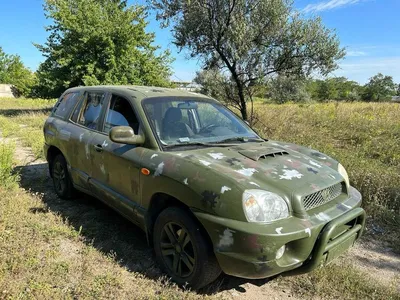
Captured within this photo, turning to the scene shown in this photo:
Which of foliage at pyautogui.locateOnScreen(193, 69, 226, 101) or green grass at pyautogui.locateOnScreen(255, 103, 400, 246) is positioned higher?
foliage at pyautogui.locateOnScreen(193, 69, 226, 101)

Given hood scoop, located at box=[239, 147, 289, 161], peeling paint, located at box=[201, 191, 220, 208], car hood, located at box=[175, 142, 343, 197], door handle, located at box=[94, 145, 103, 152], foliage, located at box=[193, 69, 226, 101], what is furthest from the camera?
foliage, located at box=[193, 69, 226, 101]

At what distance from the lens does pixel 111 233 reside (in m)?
3.79

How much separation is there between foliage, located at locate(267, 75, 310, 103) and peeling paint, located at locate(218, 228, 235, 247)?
10.4 meters

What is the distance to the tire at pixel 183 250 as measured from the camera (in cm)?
246

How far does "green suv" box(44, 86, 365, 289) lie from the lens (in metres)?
2.26

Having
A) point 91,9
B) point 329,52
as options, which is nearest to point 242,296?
point 329,52

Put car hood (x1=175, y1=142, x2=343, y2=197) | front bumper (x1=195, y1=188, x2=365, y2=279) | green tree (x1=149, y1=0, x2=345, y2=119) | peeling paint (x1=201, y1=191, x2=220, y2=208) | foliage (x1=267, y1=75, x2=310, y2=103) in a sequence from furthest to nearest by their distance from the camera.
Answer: foliage (x1=267, y1=75, x2=310, y2=103) < green tree (x1=149, y1=0, x2=345, y2=119) < car hood (x1=175, y1=142, x2=343, y2=197) < peeling paint (x1=201, y1=191, x2=220, y2=208) < front bumper (x1=195, y1=188, x2=365, y2=279)

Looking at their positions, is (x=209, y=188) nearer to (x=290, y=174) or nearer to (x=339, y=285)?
(x=290, y=174)

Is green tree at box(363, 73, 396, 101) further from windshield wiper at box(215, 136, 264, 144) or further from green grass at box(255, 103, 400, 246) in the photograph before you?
windshield wiper at box(215, 136, 264, 144)

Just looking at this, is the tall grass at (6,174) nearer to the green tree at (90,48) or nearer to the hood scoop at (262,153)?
the hood scoop at (262,153)

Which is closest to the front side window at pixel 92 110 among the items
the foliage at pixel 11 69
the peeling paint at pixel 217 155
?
the peeling paint at pixel 217 155

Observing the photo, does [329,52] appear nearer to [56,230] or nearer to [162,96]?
[162,96]

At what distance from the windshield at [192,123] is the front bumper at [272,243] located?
1047 mm

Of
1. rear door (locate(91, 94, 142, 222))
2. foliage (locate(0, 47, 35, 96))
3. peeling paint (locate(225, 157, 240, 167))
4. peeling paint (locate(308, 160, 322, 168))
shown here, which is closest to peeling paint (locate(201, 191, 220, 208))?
peeling paint (locate(225, 157, 240, 167))
